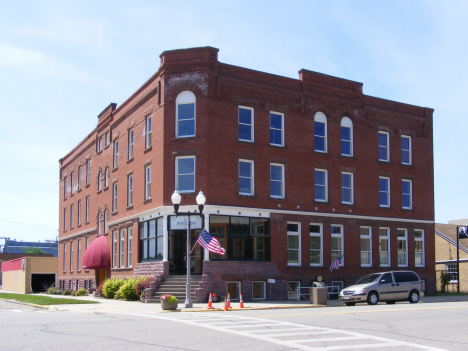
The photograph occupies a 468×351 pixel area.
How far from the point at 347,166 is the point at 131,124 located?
566 inches

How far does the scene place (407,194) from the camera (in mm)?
38875

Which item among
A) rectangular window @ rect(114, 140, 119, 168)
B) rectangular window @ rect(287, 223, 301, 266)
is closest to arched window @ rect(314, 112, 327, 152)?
rectangular window @ rect(287, 223, 301, 266)

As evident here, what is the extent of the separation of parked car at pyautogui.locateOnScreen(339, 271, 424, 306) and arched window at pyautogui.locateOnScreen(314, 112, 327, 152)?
996 cm

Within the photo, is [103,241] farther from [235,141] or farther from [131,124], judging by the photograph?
[235,141]

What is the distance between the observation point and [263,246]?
3192cm

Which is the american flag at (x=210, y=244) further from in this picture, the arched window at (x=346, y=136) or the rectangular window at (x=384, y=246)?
the rectangular window at (x=384, y=246)

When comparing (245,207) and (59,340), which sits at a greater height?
(245,207)

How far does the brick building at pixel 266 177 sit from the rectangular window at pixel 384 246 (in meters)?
0.08

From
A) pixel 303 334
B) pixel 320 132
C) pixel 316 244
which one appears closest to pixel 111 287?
pixel 316 244

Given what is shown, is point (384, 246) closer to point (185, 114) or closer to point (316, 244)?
point (316, 244)

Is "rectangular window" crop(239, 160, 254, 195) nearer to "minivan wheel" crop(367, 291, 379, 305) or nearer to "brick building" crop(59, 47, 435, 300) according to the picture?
"brick building" crop(59, 47, 435, 300)

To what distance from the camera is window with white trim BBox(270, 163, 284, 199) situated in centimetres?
3294

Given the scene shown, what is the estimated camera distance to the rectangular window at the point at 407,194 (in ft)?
127

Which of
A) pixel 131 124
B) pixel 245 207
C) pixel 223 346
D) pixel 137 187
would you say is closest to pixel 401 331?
pixel 223 346
